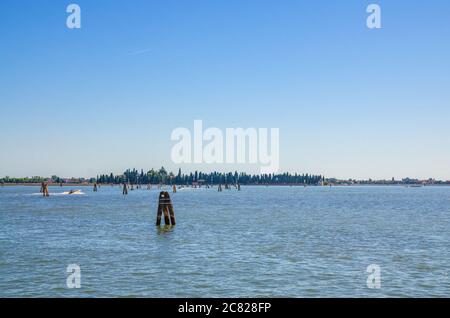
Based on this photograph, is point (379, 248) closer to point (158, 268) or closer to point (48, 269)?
point (158, 268)

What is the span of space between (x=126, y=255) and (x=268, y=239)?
13924 mm

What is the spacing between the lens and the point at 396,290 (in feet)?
73.2

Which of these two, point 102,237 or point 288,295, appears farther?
point 102,237

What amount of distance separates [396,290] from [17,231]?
3810 centimetres

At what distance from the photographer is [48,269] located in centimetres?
2728

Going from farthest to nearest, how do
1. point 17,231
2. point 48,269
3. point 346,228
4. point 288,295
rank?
1. point 346,228
2. point 17,231
3. point 48,269
4. point 288,295

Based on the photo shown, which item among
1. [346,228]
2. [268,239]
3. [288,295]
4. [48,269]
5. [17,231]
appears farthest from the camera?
[346,228]

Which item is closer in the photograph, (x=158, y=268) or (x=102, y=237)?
(x=158, y=268)

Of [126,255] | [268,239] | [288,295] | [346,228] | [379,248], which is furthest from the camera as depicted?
[346,228]
